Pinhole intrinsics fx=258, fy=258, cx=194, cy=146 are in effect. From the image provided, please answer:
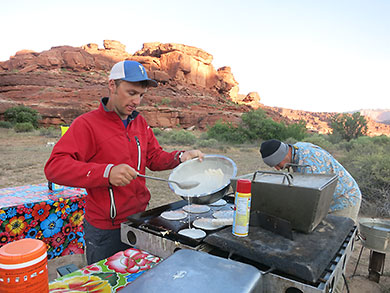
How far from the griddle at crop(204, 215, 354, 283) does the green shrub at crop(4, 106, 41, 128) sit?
27532mm

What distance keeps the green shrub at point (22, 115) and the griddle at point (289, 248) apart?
27.5 metres

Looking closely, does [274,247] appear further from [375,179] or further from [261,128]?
[261,128]

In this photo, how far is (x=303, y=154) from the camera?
231 cm

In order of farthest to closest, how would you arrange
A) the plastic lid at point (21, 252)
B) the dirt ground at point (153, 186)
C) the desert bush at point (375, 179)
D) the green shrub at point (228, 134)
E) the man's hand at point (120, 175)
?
the green shrub at point (228, 134) → the desert bush at point (375, 179) → the dirt ground at point (153, 186) → the man's hand at point (120, 175) → the plastic lid at point (21, 252)

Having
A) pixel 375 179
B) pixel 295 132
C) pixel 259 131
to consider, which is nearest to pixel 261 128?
pixel 259 131

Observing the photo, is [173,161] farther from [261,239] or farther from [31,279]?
[31,279]

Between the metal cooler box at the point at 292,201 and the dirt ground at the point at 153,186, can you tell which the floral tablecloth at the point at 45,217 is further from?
the metal cooler box at the point at 292,201

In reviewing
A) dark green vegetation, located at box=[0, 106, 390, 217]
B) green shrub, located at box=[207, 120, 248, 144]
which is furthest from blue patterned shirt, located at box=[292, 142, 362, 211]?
green shrub, located at box=[207, 120, 248, 144]

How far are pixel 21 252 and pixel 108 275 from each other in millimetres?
513

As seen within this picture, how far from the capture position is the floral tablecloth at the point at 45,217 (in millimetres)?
2564

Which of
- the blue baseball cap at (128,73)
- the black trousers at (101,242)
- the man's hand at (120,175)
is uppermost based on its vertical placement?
the blue baseball cap at (128,73)

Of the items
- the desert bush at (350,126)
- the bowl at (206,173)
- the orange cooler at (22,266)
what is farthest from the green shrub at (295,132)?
the orange cooler at (22,266)

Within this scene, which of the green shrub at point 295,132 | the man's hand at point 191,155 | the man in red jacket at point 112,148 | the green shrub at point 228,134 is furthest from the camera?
the green shrub at point 228,134

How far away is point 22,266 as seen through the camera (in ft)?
2.38
